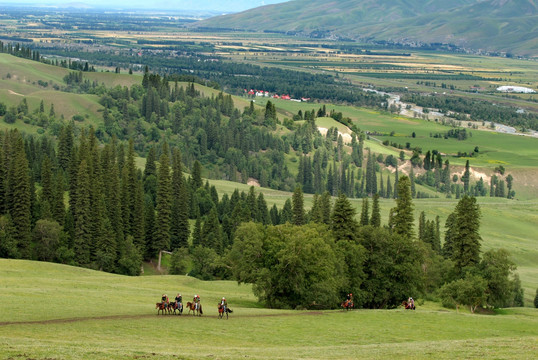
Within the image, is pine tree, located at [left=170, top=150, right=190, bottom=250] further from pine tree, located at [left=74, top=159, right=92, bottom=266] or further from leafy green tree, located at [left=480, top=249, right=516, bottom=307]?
leafy green tree, located at [left=480, top=249, right=516, bottom=307]

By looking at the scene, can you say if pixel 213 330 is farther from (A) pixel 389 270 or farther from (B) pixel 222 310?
(A) pixel 389 270

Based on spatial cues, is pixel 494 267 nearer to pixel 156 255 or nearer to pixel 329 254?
pixel 329 254

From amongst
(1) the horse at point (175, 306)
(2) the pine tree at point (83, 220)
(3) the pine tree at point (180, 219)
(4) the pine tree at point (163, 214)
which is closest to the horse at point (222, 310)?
(1) the horse at point (175, 306)

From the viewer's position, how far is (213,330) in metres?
61.6

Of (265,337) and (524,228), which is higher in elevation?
(265,337)

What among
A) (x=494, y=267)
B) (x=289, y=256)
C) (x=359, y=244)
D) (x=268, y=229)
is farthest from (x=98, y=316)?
(x=494, y=267)

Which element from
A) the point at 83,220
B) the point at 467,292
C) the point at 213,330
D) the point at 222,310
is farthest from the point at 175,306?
the point at 83,220

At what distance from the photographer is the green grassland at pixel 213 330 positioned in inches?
1980

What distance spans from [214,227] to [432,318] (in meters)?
72.8

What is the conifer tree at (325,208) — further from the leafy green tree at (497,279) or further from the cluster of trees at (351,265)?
the leafy green tree at (497,279)

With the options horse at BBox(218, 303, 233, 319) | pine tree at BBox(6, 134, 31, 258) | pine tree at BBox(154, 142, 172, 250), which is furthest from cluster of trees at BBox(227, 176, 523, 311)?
pine tree at BBox(6, 134, 31, 258)

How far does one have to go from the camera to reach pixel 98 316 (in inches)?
2482

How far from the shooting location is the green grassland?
5028cm

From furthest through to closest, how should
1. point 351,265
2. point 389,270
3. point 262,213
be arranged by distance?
point 262,213 < point 389,270 < point 351,265
